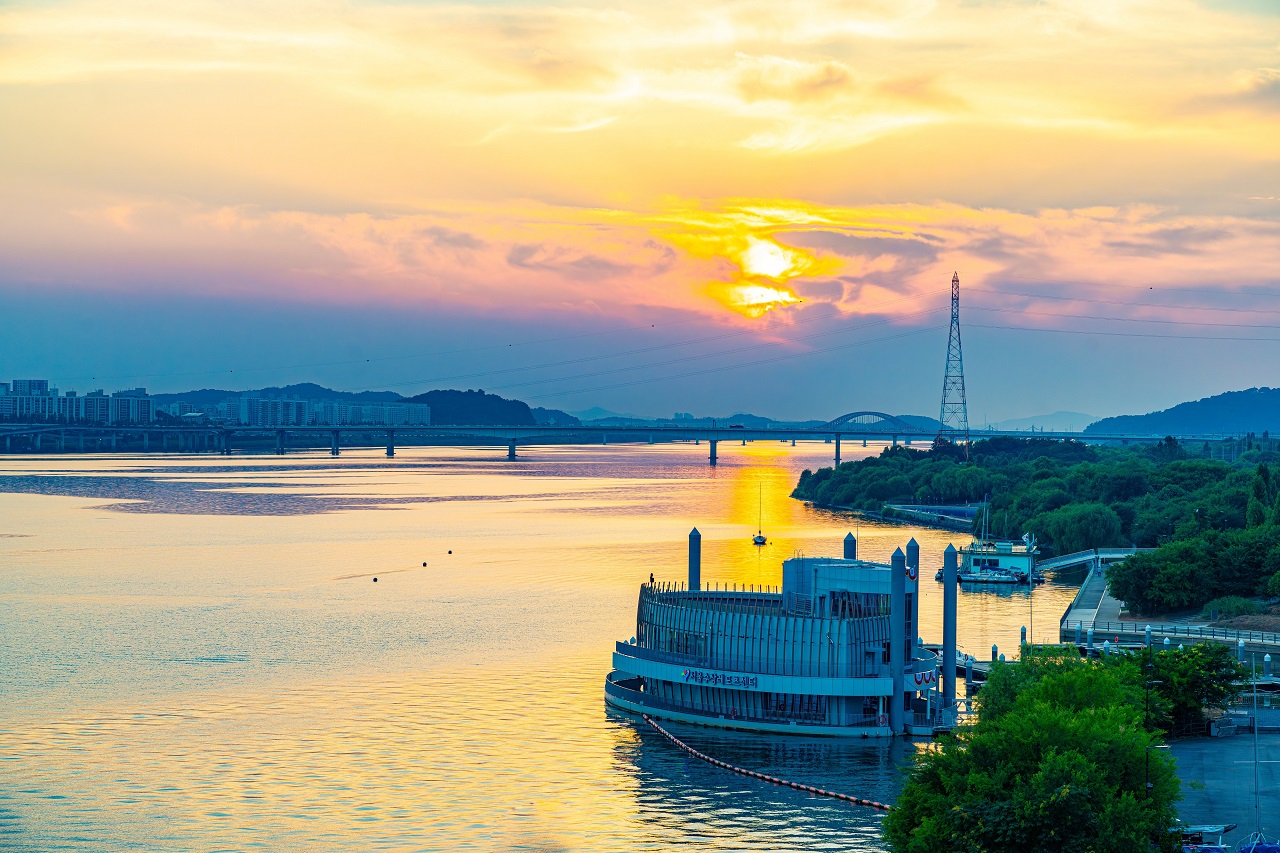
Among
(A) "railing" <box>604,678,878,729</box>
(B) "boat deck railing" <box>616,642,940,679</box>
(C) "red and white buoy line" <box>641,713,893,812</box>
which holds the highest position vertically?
(B) "boat deck railing" <box>616,642,940,679</box>

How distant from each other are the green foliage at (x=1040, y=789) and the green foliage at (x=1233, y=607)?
2794 centimetres

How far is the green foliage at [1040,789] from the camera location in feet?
68.1

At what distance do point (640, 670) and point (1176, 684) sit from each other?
42.4ft

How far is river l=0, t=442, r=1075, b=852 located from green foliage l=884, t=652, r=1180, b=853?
16.1 feet

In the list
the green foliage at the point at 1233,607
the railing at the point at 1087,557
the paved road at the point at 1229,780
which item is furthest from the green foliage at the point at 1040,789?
the railing at the point at 1087,557

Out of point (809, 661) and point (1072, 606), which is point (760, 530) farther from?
point (809, 661)

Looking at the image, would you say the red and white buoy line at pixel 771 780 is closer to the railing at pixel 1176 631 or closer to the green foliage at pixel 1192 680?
the green foliage at pixel 1192 680

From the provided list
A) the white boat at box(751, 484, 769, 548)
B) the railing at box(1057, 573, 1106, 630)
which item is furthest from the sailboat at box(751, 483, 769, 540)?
the railing at box(1057, 573, 1106, 630)

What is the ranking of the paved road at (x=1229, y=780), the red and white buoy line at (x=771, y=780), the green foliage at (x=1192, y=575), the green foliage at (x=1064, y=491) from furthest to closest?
the green foliage at (x=1064, y=491)
the green foliage at (x=1192, y=575)
the red and white buoy line at (x=771, y=780)
the paved road at (x=1229, y=780)

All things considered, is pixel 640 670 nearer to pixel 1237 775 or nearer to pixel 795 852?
pixel 795 852

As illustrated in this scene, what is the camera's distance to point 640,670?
37688 mm

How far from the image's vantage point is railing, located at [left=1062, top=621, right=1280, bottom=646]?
149 ft

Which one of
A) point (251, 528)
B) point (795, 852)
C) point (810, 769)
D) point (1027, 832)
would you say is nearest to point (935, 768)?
point (1027, 832)

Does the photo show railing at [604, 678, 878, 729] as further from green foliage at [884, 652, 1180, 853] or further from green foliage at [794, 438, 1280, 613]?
green foliage at [794, 438, 1280, 613]
